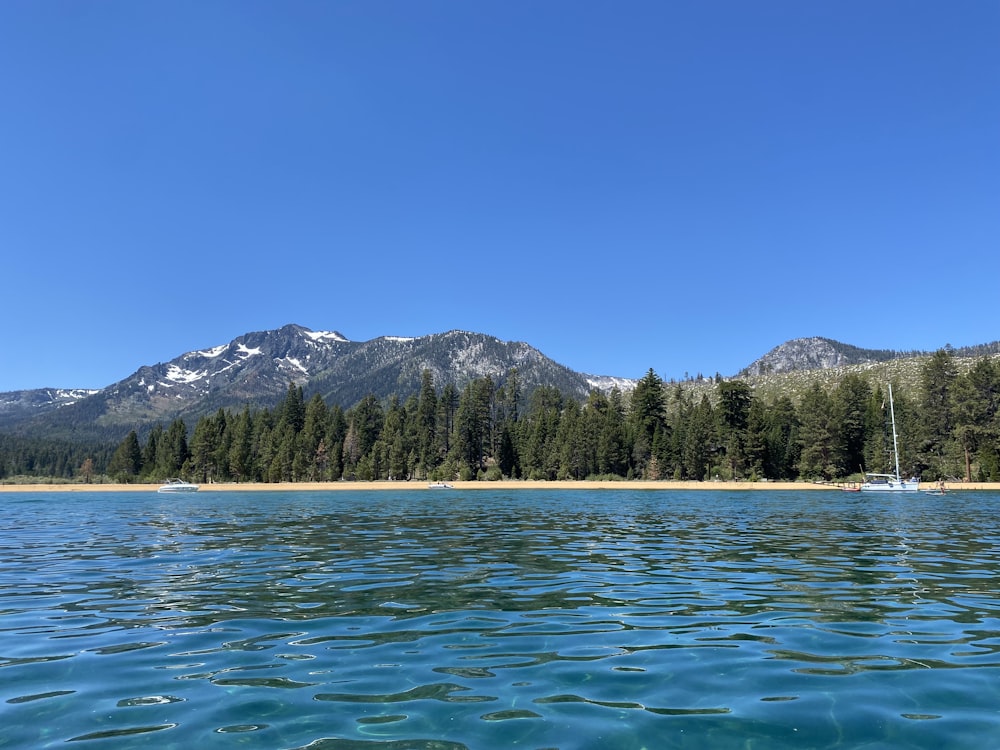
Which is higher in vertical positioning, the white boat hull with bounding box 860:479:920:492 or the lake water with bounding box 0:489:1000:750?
the lake water with bounding box 0:489:1000:750

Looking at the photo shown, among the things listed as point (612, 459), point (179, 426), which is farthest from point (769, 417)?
point (179, 426)

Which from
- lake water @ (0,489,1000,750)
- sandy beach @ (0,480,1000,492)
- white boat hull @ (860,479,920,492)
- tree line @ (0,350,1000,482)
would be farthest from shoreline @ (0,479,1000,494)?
lake water @ (0,489,1000,750)

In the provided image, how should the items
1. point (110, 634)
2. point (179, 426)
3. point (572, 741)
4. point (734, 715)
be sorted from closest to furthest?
point (572, 741) < point (734, 715) < point (110, 634) < point (179, 426)

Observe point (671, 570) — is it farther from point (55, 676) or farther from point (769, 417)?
point (769, 417)

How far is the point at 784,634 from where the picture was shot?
36.0 feet

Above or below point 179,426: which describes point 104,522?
below

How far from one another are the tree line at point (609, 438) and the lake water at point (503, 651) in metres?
108

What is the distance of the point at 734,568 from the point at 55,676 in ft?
56.0

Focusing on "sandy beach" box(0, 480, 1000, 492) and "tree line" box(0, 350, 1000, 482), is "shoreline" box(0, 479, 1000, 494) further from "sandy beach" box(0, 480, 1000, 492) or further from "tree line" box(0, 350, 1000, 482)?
"tree line" box(0, 350, 1000, 482)

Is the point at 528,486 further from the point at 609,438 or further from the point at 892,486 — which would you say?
the point at 892,486

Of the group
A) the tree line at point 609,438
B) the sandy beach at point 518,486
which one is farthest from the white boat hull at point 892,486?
the tree line at point 609,438

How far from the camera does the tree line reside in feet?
375

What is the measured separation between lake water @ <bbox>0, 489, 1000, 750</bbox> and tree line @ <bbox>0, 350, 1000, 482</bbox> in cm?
10796

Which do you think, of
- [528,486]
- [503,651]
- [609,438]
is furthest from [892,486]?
[503,651]
